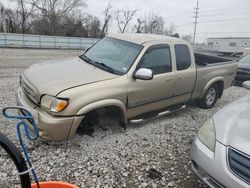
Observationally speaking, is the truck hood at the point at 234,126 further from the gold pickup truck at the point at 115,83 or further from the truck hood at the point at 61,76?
the truck hood at the point at 61,76

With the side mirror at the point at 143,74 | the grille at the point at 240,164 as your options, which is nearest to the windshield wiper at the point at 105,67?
the side mirror at the point at 143,74

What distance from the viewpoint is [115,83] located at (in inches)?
129

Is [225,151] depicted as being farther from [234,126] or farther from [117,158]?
[117,158]

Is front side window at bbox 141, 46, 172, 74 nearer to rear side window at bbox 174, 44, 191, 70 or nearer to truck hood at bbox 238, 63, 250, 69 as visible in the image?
rear side window at bbox 174, 44, 191, 70

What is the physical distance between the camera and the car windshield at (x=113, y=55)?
363 cm

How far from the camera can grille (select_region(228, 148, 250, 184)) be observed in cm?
202

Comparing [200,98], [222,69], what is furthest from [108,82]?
[222,69]

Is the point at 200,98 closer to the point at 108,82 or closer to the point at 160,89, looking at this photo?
the point at 160,89

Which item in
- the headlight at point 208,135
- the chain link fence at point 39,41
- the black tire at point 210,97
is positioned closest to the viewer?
the headlight at point 208,135

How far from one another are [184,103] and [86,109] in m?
2.64

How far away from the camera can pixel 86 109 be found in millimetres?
2945

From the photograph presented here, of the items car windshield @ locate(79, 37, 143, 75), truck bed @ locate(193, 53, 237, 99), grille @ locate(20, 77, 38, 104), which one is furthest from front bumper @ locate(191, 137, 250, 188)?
truck bed @ locate(193, 53, 237, 99)

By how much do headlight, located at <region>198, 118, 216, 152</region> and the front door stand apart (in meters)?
1.26

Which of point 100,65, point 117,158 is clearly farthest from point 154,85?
point 117,158
